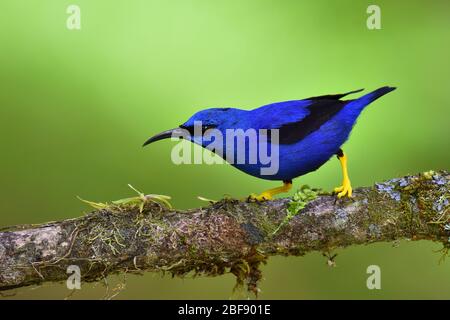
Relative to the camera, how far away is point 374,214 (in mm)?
4812

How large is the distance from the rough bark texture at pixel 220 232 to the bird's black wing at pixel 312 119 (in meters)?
0.74

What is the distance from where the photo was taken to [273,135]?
542cm

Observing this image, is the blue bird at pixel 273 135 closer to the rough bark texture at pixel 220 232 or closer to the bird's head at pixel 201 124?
the bird's head at pixel 201 124

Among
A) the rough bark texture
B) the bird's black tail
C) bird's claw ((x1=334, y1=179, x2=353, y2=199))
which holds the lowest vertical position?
the rough bark texture

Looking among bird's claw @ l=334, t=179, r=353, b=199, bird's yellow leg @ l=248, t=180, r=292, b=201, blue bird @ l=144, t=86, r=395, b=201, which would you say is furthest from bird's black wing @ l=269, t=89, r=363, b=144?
bird's claw @ l=334, t=179, r=353, b=199

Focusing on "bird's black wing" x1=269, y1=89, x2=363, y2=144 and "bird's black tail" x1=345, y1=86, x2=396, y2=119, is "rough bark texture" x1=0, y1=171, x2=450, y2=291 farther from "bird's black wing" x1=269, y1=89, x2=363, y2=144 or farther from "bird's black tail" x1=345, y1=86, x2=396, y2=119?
"bird's black tail" x1=345, y1=86, x2=396, y2=119

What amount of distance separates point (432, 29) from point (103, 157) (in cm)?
509

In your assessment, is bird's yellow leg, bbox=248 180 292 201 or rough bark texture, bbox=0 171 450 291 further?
bird's yellow leg, bbox=248 180 292 201

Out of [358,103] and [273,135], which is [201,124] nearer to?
[273,135]

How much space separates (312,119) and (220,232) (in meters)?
1.45

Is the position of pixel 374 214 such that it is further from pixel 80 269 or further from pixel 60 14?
pixel 60 14

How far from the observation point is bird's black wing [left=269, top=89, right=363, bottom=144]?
5.43 meters

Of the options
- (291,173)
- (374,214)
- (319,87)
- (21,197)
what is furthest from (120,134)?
(374,214)

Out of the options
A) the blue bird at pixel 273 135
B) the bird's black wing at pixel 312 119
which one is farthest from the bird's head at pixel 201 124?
the bird's black wing at pixel 312 119
